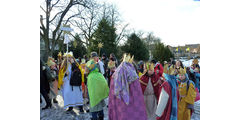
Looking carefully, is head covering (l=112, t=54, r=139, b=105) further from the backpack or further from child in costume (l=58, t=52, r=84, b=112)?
child in costume (l=58, t=52, r=84, b=112)

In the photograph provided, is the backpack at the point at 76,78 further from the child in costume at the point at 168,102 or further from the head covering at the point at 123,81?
the child in costume at the point at 168,102

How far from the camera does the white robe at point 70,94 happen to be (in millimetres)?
5109

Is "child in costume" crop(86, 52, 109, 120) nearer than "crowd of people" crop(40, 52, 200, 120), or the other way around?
"crowd of people" crop(40, 52, 200, 120)

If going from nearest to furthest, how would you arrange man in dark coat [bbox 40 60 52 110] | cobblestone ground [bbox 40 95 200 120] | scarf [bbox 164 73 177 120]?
1. scarf [bbox 164 73 177 120]
2. cobblestone ground [bbox 40 95 200 120]
3. man in dark coat [bbox 40 60 52 110]

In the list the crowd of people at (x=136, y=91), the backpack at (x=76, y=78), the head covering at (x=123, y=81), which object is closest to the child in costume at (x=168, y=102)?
the crowd of people at (x=136, y=91)

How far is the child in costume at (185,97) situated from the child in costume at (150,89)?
524 millimetres

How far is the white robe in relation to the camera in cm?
511

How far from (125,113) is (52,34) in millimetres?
16943

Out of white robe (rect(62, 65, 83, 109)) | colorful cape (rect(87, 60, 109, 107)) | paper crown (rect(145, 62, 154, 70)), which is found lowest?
white robe (rect(62, 65, 83, 109))

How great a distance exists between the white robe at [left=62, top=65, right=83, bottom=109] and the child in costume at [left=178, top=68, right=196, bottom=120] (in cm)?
313

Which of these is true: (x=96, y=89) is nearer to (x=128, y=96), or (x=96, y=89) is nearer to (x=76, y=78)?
(x=128, y=96)

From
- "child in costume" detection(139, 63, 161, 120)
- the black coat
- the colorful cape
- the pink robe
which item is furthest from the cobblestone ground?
the pink robe

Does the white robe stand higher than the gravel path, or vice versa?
the white robe

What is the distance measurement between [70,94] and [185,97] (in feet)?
11.2
